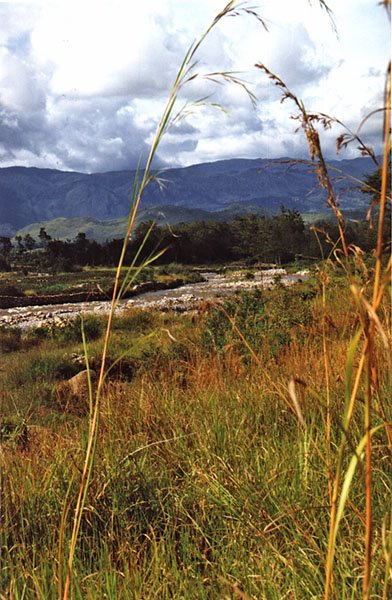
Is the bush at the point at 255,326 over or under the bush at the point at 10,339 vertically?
over

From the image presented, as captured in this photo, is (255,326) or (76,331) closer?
(255,326)

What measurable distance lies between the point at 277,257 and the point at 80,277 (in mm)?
14548

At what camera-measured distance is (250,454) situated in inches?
88.7

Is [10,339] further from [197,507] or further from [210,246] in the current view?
[210,246]

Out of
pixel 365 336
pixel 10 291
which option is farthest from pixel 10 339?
pixel 10 291

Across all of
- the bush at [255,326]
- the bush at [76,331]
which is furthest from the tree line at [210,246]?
the bush at [255,326]

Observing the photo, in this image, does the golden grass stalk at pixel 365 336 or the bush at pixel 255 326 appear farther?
the bush at pixel 255 326

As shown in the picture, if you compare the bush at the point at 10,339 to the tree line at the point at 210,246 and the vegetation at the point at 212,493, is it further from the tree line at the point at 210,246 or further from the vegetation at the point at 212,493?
the tree line at the point at 210,246

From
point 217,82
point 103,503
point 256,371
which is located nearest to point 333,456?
point 103,503

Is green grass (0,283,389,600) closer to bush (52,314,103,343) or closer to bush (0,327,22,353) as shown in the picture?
bush (0,327,22,353)

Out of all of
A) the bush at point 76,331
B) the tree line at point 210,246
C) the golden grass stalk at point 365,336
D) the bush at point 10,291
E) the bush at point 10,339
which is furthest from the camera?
the tree line at point 210,246

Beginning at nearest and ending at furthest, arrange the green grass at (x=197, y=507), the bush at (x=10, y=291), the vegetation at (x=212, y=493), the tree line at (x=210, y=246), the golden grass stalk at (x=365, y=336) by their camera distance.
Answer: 1. the golden grass stalk at (x=365, y=336)
2. the vegetation at (x=212, y=493)
3. the green grass at (x=197, y=507)
4. the bush at (x=10, y=291)
5. the tree line at (x=210, y=246)

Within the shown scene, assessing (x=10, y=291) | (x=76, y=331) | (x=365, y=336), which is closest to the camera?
(x=365, y=336)

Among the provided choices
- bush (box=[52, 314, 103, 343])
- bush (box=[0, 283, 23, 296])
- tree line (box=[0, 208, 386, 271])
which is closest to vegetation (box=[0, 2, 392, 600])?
bush (box=[52, 314, 103, 343])
